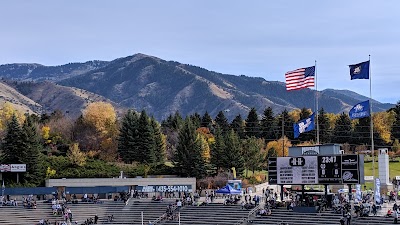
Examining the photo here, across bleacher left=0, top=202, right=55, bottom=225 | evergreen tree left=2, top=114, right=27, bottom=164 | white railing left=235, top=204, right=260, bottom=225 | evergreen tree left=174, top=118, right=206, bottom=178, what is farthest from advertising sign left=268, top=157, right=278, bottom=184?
evergreen tree left=2, top=114, right=27, bottom=164

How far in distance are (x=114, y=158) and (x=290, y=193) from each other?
1180 inches

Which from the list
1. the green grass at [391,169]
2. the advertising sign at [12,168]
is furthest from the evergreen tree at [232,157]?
the advertising sign at [12,168]

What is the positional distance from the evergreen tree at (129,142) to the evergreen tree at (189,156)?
6155 millimetres

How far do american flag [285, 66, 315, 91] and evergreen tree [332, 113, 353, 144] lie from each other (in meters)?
60.4

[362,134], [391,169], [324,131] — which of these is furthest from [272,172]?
[362,134]

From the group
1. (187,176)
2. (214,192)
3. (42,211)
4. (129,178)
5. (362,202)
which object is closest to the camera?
(362,202)

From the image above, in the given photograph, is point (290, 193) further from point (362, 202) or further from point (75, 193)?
point (75, 193)

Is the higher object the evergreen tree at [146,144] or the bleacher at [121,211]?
the evergreen tree at [146,144]

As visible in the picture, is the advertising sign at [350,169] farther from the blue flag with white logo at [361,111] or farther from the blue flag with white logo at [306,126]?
the blue flag with white logo at [306,126]

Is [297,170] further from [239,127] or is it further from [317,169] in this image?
[239,127]

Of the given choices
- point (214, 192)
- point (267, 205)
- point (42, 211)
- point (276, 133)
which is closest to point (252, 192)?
point (214, 192)

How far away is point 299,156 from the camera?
51.6 metres

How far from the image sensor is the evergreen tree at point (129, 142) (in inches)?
3135

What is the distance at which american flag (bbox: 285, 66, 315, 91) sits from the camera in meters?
50.8
